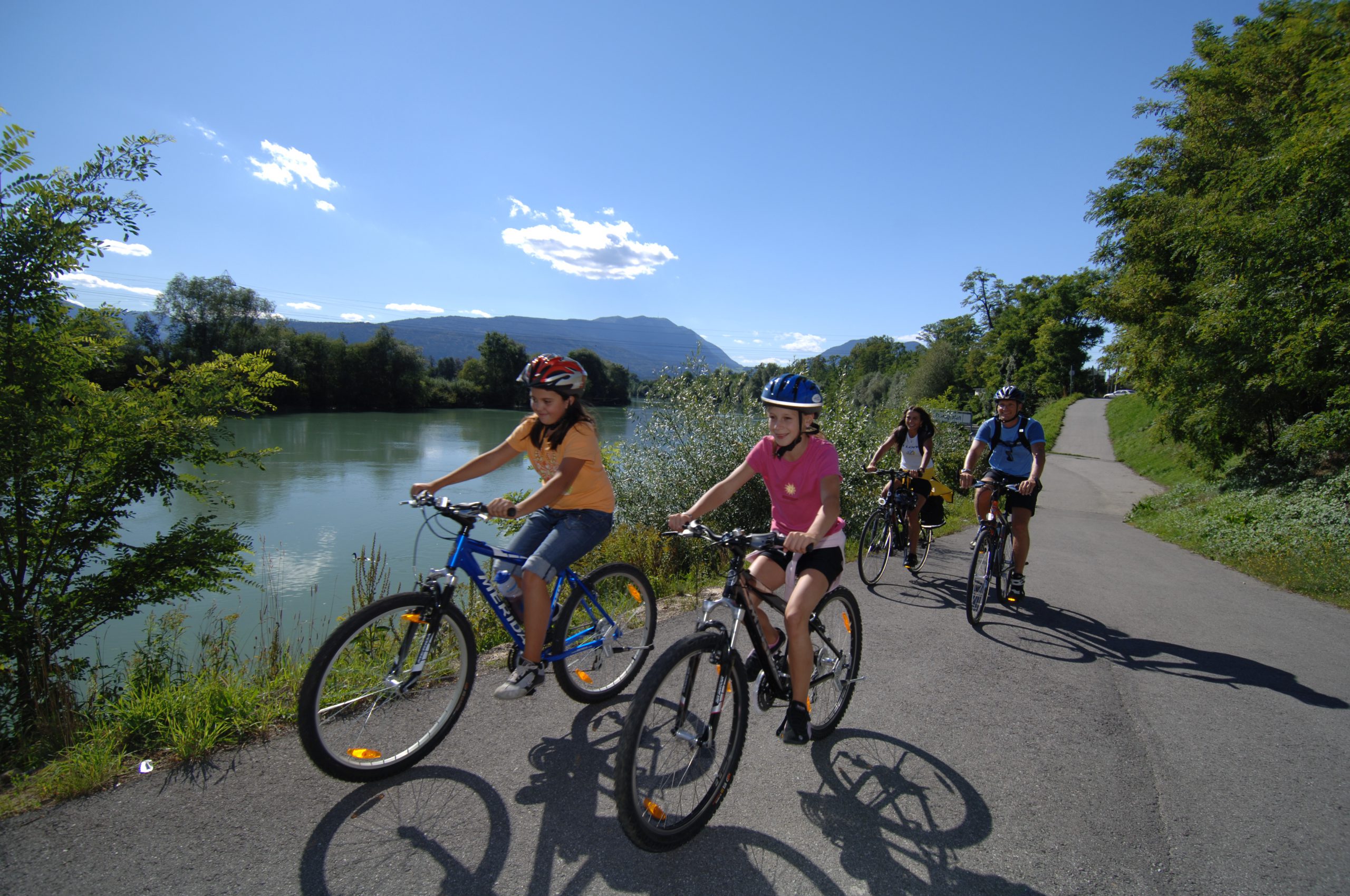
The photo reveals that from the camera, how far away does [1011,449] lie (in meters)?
5.68

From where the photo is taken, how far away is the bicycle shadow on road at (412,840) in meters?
2.07

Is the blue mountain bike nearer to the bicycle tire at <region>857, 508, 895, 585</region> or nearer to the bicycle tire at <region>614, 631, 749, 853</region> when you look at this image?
the bicycle tire at <region>614, 631, 749, 853</region>

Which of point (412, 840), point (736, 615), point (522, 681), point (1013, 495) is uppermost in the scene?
point (1013, 495)

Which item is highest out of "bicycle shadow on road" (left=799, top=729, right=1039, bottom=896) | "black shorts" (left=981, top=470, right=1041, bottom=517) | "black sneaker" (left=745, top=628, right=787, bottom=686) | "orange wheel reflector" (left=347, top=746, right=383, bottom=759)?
"black shorts" (left=981, top=470, right=1041, bottom=517)

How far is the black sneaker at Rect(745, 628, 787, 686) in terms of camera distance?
2750 mm

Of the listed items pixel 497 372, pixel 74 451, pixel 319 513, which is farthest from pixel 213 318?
pixel 74 451

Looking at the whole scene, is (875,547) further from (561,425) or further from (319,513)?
(319,513)

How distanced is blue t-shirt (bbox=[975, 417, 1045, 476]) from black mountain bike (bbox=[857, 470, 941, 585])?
3.32ft

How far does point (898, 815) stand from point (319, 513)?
18750mm

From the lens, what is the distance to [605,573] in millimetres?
3570

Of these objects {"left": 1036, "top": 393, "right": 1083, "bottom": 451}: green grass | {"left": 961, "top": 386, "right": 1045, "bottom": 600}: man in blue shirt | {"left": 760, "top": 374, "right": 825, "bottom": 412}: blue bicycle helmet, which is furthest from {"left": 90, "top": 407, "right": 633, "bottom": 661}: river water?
{"left": 1036, "top": 393, "right": 1083, "bottom": 451}: green grass

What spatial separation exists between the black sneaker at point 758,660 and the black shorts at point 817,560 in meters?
0.28

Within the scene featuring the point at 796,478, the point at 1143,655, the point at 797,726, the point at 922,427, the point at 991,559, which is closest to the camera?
the point at 797,726

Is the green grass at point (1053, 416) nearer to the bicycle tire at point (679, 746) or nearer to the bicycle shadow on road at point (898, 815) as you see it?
the bicycle shadow on road at point (898, 815)
